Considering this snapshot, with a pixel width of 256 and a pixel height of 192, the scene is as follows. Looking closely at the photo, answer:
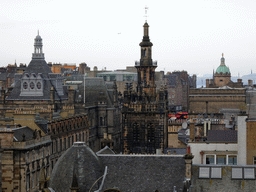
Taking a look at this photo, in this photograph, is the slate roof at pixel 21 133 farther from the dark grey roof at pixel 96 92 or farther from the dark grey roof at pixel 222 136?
the dark grey roof at pixel 96 92

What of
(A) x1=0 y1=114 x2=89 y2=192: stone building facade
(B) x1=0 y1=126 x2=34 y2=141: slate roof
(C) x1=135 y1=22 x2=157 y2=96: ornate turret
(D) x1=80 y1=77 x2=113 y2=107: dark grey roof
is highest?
(C) x1=135 y1=22 x2=157 y2=96: ornate turret

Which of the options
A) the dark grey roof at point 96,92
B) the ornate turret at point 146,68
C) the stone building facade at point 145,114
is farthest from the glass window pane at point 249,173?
the dark grey roof at point 96,92

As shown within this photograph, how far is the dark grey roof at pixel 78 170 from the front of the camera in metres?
53.8

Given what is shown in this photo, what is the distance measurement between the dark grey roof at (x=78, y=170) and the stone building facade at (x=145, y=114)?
46.6 m

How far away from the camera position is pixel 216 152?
2709 inches

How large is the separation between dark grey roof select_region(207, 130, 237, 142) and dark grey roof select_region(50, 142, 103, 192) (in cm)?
2017

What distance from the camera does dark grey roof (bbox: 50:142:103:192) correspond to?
5378cm

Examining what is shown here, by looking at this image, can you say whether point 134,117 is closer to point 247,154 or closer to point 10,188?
point 10,188

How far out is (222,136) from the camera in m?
72.6

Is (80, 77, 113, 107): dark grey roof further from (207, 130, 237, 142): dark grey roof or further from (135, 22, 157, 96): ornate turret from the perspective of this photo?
(207, 130, 237, 142): dark grey roof

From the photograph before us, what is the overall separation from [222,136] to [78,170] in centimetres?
2437

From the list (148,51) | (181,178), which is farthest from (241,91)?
(181,178)

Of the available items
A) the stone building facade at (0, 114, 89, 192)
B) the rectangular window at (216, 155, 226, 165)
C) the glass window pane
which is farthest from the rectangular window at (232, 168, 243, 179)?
the stone building facade at (0, 114, 89, 192)

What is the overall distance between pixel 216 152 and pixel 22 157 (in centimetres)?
2544
